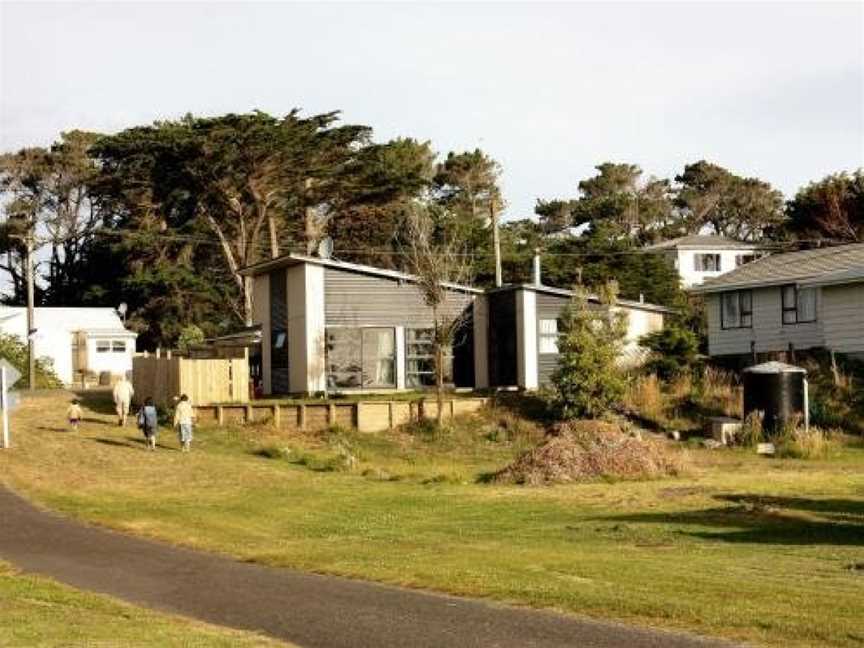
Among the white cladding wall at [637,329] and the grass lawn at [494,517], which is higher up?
the white cladding wall at [637,329]

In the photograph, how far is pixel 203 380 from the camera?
Result: 149ft

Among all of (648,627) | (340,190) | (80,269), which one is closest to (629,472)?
(648,627)

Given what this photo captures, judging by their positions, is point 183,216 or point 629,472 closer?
point 629,472

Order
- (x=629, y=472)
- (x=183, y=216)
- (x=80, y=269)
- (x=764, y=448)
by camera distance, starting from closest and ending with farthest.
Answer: (x=629, y=472), (x=764, y=448), (x=183, y=216), (x=80, y=269)

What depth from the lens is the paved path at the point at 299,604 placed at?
1280 cm

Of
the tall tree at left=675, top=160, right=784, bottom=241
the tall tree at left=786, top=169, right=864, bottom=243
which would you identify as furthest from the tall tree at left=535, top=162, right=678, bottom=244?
the tall tree at left=786, top=169, right=864, bottom=243

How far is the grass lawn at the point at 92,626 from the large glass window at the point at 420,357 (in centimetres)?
3490

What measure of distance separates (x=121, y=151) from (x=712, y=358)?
3064cm

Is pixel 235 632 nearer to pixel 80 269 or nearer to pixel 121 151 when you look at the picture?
pixel 121 151

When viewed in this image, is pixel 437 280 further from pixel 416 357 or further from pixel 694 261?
pixel 694 261

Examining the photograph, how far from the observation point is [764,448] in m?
39.4

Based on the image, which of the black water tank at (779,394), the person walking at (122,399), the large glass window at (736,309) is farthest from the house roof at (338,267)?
the black water tank at (779,394)

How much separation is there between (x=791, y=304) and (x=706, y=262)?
46.3 m

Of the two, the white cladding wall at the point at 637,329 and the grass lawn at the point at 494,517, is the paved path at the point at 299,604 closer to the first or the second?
the grass lawn at the point at 494,517
